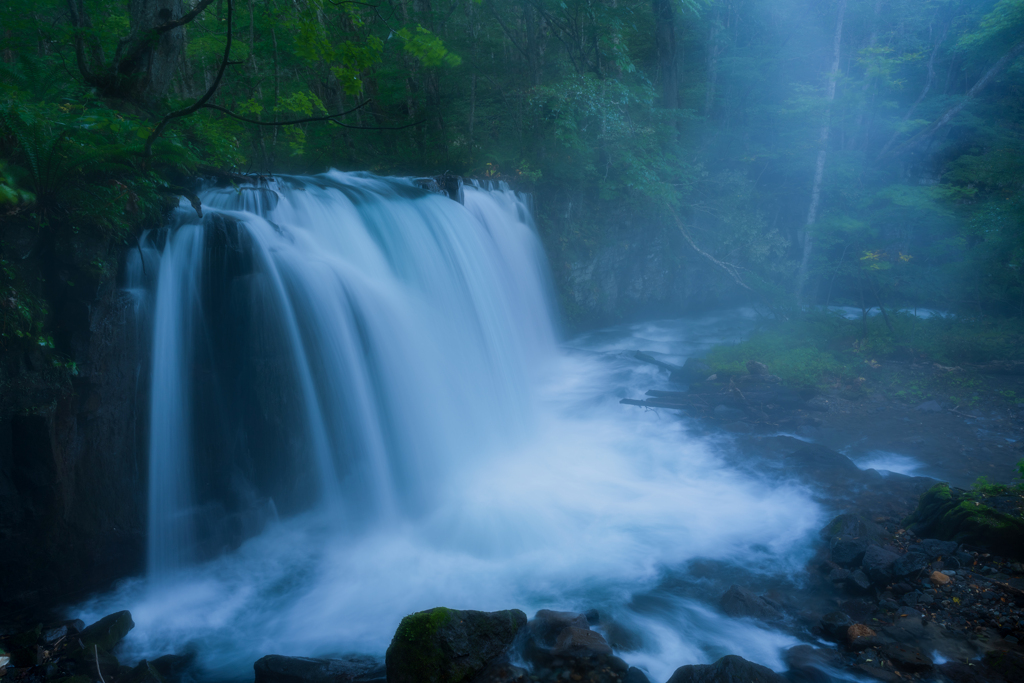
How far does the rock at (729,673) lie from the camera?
150 inches

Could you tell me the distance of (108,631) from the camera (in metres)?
4.71

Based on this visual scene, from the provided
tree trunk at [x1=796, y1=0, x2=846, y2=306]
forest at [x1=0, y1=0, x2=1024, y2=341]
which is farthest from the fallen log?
tree trunk at [x1=796, y1=0, x2=846, y2=306]

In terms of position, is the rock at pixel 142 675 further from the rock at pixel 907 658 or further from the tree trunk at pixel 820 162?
the tree trunk at pixel 820 162

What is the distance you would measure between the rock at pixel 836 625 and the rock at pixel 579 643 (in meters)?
1.90

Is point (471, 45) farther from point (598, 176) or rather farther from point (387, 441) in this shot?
point (387, 441)

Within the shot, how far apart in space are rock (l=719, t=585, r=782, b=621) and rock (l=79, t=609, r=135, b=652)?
5.46 m

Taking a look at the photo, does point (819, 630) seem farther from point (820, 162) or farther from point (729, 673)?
point (820, 162)

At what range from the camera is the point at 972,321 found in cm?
1320

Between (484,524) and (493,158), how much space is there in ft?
35.0

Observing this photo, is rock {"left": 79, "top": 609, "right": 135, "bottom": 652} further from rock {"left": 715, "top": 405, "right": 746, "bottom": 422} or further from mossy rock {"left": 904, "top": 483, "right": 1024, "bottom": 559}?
rock {"left": 715, "top": 405, "right": 746, "bottom": 422}

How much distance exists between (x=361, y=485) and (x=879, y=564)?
18.8 ft

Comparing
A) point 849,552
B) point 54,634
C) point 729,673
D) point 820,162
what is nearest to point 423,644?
point 729,673

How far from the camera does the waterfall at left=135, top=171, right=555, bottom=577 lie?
6.00 meters

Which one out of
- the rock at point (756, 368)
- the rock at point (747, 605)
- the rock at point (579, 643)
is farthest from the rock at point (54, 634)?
the rock at point (756, 368)
